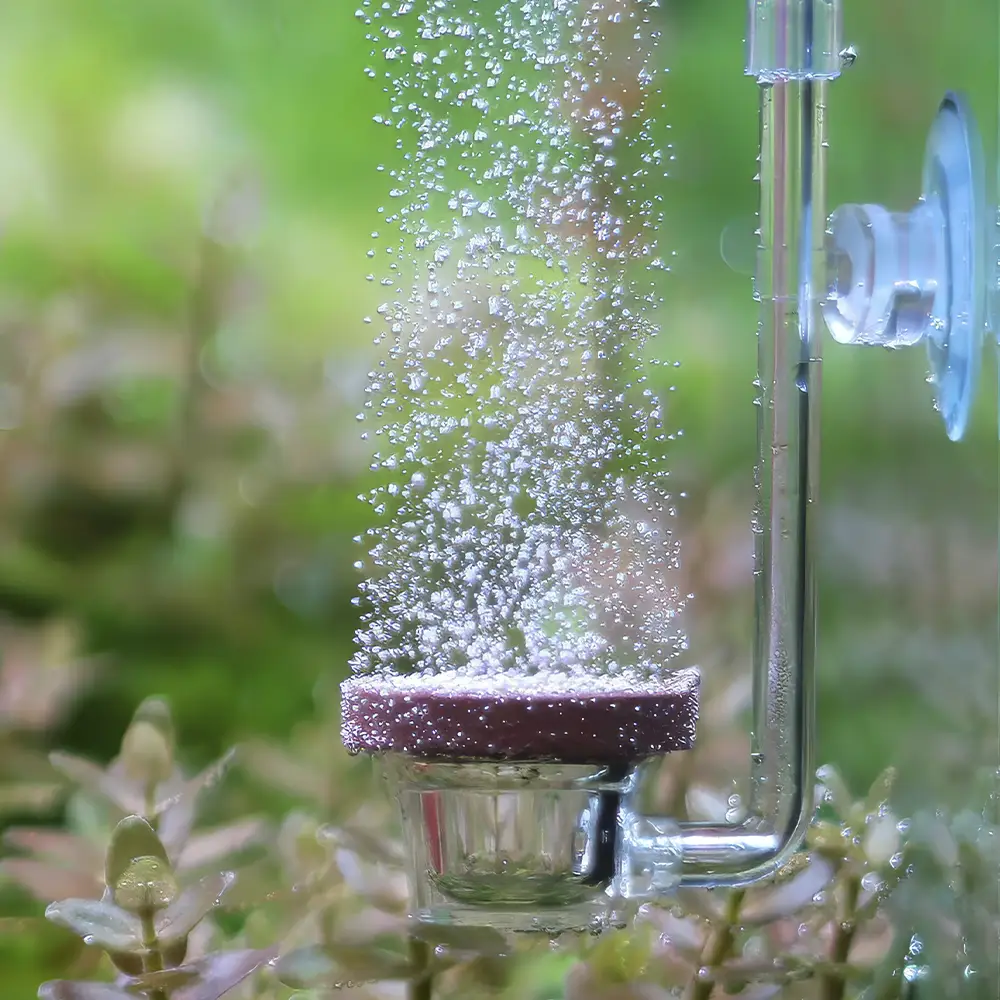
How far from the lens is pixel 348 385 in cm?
59

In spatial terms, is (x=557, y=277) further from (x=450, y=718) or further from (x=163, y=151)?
(x=163, y=151)

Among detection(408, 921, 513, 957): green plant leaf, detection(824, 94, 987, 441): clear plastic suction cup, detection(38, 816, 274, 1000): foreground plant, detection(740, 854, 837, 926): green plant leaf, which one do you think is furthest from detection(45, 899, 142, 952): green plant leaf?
detection(824, 94, 987, 441): clear plastic suction cup

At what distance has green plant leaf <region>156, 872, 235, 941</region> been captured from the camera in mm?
406

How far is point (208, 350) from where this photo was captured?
2.00 feet

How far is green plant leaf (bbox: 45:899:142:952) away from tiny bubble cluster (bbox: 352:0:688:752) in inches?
5.0

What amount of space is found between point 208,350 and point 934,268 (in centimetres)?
38

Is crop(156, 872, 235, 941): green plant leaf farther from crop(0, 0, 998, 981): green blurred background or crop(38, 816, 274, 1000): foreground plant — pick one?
crop(0, 0, 998, 981): green blurred background

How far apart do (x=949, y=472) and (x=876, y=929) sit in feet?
0.61

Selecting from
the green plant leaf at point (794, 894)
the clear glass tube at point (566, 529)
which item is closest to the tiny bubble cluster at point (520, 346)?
the clear glass tube at point (566, 529)

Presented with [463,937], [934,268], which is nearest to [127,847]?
[463,937]

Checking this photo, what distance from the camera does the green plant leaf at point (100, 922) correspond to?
40 centimetres

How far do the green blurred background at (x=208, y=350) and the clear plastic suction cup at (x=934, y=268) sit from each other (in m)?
0.15

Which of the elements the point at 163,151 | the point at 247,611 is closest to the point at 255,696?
the point at 247,611

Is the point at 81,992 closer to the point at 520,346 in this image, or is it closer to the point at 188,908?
the point at 188,908
